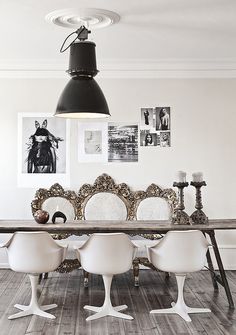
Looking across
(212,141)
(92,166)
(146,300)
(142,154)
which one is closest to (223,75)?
(212,141)

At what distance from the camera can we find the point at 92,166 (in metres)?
6.34

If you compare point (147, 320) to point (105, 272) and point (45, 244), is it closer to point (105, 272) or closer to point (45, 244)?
point (105, 272)

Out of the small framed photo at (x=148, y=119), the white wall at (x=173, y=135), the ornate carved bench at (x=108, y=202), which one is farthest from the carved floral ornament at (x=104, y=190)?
the small framed photo at (x=148, y=119)

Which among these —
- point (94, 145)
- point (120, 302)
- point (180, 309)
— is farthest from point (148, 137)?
point (180, 309)

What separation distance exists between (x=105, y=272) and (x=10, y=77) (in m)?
3.30

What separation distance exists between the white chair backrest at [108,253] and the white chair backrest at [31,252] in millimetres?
340

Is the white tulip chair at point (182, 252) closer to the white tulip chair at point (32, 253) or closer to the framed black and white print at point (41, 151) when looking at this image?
the white tulip chair at point (32, 253)

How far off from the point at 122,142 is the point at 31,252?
8.46 ft

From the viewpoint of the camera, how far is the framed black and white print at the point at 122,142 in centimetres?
632

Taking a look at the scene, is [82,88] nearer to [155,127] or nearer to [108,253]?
[108,253]

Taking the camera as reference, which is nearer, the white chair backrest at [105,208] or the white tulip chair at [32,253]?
the white tulip chair at [32,253]

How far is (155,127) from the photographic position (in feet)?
20.8

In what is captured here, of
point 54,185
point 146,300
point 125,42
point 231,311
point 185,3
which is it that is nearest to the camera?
point 185,3

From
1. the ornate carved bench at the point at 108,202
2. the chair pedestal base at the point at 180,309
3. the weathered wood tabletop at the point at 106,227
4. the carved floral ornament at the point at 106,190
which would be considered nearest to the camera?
the chair pedestal base at the point at 180,309
